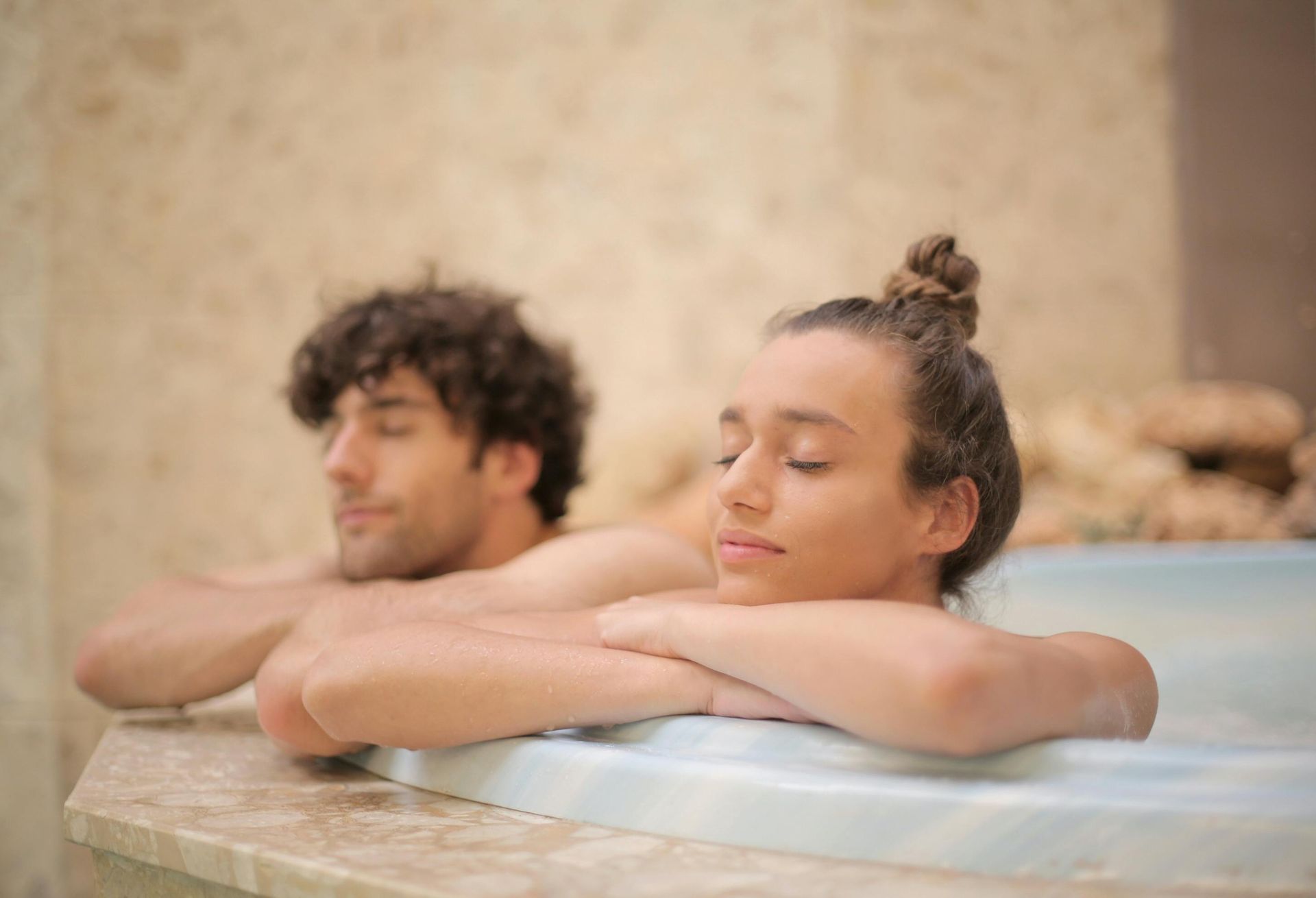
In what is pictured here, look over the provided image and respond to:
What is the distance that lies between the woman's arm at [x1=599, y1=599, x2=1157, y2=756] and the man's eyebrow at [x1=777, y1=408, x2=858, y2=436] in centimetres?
18

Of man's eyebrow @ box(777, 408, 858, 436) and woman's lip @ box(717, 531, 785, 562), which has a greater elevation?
man's eyebrow @ box(777, 408, 858, 436)

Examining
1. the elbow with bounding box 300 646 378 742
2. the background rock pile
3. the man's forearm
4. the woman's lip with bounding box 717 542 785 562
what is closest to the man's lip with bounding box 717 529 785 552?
the woman's lip with bounding box 717 542 785 562

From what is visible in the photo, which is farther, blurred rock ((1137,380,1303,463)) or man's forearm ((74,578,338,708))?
blurred rock ((1137,380,1303,463))

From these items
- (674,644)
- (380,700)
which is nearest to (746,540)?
(674,644)

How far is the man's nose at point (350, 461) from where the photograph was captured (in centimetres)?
159

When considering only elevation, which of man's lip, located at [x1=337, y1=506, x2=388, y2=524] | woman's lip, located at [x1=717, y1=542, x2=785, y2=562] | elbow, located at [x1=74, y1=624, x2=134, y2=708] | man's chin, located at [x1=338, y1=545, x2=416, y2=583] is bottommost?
elbow, located at [x1=74, y1=624, x2=134, y2=708]

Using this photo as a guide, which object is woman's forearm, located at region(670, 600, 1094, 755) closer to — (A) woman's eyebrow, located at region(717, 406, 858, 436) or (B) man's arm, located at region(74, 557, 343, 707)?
(A) woman's eyebrow, located at region(717, 406, 858, 436)

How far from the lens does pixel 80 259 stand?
350 centimetres

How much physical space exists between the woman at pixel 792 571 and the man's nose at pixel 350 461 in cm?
62

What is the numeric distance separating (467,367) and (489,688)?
875mm

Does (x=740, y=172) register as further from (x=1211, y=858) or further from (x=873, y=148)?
(x=1211, y=858)

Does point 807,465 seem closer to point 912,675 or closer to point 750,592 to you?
point 750,592

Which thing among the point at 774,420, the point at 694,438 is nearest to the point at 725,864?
the point at 774,420

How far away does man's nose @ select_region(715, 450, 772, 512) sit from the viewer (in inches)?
36.8
